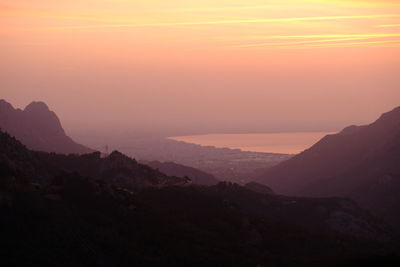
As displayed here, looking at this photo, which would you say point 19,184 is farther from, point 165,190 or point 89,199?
point 165,190

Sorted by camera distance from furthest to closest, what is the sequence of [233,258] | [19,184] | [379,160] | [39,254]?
[379,160]
[19,184]
[233,258]
[39,254]

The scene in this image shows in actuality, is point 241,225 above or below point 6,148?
below

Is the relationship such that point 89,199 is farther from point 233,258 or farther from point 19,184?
point 233,258

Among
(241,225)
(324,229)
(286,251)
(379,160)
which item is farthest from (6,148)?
(379,160)

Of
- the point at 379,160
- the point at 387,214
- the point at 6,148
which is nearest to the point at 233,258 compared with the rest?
the point at 6,148

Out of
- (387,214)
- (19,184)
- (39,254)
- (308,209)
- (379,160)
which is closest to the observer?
(39,254)

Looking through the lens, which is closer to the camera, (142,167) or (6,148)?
(6,148)
